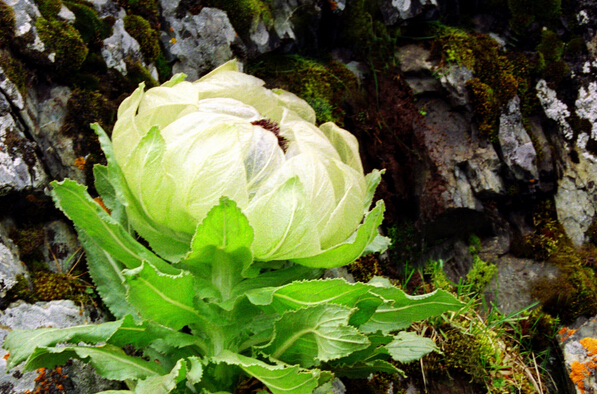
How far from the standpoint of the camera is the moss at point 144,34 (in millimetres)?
2133

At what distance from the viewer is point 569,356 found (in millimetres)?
2422

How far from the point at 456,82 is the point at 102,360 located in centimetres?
239

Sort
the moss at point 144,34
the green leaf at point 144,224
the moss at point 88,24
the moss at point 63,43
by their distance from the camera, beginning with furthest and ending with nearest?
the moss at point 144,34 → the moss at point 88,24 → the moss at point 63,43 → the green leaf at point 144,224

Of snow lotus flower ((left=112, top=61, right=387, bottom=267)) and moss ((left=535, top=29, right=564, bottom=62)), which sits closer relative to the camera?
snow lotus flower ((left=112, top=61, right=387, bottom=267))

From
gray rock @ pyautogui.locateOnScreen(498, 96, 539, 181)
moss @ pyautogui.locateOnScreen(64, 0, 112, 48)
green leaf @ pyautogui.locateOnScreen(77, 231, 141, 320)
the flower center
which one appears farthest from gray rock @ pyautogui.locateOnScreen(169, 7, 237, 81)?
gray rock @ pyautogui.locateOnScreen(498, 96, 539, 181)

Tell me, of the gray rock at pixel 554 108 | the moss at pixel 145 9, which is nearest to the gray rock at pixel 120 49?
the moss at pixel 145 9

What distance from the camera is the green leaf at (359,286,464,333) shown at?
5.03ft

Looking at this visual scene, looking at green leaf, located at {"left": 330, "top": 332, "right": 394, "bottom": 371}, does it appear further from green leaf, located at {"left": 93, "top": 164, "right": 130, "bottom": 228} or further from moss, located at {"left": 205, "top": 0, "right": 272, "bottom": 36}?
moss, located at {"left": 205, "top": 0, "right": 272, "bottom": 36}

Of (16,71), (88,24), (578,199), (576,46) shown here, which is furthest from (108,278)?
(576,46)

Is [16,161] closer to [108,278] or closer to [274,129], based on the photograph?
[108,278]

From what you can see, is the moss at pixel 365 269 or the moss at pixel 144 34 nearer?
the moss at pixel 144 34

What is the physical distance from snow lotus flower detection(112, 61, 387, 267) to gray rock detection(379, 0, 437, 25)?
156 centimetres

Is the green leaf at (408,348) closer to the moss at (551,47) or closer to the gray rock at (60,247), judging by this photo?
the gray rock at (60,247)

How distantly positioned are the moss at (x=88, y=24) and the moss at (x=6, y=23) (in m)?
0.26
